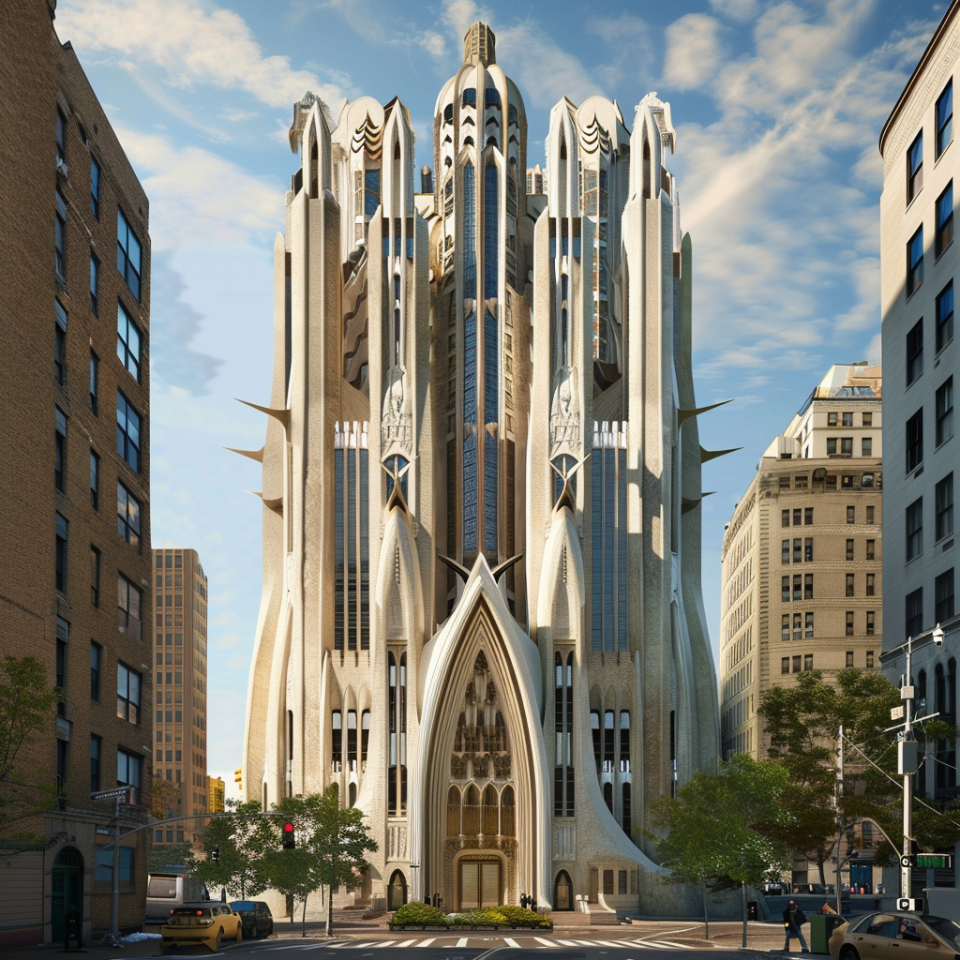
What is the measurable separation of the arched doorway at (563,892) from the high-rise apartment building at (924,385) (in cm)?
2815

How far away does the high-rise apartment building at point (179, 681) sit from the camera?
18188 centimetres

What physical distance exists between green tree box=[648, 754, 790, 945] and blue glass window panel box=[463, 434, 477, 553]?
81.2ft

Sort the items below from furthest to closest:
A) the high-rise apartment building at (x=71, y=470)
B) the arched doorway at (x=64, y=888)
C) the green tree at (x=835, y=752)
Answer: the green tree at (x=835, y=752), the arched doorway at (x=64, y=888), the high-rise apartment building at (x=71, y=470)

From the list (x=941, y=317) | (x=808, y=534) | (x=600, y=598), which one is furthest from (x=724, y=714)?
(x=941, y=317)

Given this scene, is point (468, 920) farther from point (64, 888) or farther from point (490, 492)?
point (490, 492)

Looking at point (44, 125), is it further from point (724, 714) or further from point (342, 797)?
point (724, 714)

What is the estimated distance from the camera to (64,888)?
4625 centimetres

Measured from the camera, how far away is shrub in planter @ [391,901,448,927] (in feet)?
221

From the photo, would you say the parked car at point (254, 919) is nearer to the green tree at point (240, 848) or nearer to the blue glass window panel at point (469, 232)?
the green tree at point (240, 848)

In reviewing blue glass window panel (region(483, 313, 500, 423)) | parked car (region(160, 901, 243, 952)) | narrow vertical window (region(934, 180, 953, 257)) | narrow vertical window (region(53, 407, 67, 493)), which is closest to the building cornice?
narrow vertical window (region(934, 180, 953, 257))

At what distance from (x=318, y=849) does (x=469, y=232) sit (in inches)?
1673

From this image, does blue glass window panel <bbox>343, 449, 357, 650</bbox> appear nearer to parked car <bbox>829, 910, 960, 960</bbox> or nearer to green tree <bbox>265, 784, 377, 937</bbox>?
green tree <bbox>265, 784, 377, 937</bbox>

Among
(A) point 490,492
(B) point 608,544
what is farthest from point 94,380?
(B) point 608,544

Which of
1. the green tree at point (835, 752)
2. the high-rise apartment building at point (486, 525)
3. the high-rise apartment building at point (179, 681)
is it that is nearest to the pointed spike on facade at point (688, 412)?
the high-rise apartment building at point (486, 525)
